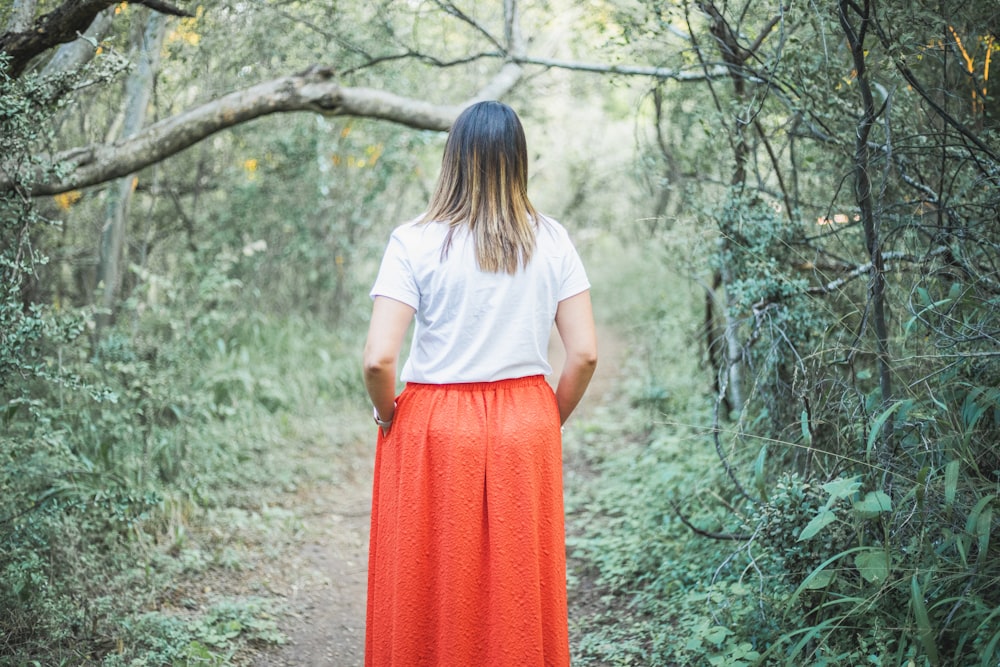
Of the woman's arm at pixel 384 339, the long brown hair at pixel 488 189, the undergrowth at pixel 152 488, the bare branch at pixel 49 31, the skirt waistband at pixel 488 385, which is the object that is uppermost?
the bare branch at pixel 49 31

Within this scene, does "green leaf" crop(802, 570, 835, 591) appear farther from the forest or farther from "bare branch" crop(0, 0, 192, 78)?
"bare branch" crop(0, 0, 192, 78)

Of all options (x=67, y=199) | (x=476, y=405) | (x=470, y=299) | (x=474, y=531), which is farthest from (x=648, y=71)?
(x=67, y=199)

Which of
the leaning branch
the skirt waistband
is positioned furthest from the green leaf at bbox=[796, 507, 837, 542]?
the leaning branch

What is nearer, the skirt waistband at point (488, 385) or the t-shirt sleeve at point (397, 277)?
the t-shirt sleeve at point (397, 277)

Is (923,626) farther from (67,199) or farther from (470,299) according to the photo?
(67,199)

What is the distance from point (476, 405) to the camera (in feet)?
8.07

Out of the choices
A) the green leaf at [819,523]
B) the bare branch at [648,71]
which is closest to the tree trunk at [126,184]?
the bare branch at [648,71]

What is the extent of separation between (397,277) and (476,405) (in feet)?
1.59

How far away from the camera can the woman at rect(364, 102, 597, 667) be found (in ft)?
7.82

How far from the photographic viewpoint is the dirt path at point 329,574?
3686 mm

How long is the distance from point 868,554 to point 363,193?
23.7ft

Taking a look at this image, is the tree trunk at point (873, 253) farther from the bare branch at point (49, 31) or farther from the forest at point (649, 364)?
the bare branch at point (49, 31)

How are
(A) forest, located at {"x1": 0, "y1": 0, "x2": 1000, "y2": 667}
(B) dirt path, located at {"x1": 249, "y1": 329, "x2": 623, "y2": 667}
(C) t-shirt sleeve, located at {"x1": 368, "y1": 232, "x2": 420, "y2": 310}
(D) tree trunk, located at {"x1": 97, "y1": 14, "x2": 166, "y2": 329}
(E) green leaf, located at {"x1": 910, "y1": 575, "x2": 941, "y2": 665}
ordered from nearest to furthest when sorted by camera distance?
1. (E) green leaf, located at {"x1": 910, "y1": 575, "x2": 941, "y2": 665}
2. (C) t-shirt sleeve, located at {"x1": 368, "y1": 232, "x2": 420, "y2": 310}
3. (A) forest, located at {"x1": 0, "y1": 0, "x2": 1000, "y2": 667}
4. (B) dirt path, located at {"x1": 249, "y1": 329, "x2": 623, "y2": 667}
5. (D) tree trunk, located at {"x1": 97, "y1": 14, "x2": 166, "y2": 329}

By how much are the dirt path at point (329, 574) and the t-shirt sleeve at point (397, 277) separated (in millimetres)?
2102
